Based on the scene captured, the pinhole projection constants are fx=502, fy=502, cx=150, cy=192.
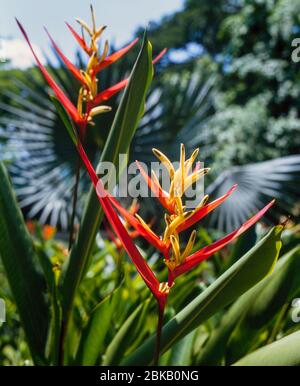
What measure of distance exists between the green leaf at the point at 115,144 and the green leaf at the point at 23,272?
5 centimetres

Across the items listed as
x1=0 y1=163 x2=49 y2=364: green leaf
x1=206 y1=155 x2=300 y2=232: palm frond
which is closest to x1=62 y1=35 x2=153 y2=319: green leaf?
x1=0 y1=163 x2=49 y2=364: green leaf

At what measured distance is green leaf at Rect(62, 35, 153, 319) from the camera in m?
0.54

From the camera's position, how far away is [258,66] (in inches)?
266

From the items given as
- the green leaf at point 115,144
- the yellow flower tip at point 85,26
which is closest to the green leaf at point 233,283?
the green leaf at point 115,144

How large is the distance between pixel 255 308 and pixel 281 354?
160mm

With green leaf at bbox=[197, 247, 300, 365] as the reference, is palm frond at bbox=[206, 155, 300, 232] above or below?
below

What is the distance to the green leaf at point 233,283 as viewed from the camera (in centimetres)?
42

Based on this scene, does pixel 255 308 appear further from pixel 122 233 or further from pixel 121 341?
pixel 122 233

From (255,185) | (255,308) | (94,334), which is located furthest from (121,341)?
(255,185)

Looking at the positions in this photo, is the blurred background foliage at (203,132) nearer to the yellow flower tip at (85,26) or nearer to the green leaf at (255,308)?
the green leaf at (255,308)

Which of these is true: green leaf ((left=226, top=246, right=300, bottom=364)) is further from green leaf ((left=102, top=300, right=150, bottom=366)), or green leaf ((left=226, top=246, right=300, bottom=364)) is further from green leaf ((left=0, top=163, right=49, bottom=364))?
green leaf ((left=0, top=163, right=49, bottom=364))

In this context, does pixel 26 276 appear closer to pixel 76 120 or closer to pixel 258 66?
pixel 76 120

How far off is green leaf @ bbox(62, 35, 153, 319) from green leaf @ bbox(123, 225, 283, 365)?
0.14 meters

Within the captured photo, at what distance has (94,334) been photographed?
0.64 metres
